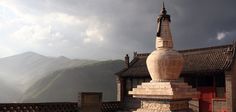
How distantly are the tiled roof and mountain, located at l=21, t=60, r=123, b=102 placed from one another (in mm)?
62384

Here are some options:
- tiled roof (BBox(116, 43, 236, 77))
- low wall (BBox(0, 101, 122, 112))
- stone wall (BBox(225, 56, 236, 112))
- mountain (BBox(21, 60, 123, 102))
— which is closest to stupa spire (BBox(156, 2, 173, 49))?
low wall (BBox(0, 101, 122, 112))

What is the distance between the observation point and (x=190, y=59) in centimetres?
3684

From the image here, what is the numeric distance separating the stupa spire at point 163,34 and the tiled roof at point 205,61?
2033 cm

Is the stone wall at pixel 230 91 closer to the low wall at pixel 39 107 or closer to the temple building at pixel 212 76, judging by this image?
the temple building at pixel 212 76

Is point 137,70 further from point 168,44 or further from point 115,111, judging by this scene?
point 168,44

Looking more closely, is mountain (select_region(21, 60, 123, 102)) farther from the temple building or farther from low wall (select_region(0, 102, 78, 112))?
low wall (select_region(0, 102, 78, 112))

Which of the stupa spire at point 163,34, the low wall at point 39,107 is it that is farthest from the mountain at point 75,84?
the stupa spire at point 163,34

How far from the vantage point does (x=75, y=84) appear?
12062 cm

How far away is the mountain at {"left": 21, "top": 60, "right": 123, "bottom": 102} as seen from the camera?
370 ft

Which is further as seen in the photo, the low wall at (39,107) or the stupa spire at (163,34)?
the low wall at (39,107)

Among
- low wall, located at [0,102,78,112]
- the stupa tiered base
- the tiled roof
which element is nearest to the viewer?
the stupa tiered base

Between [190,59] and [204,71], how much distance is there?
4.53 m

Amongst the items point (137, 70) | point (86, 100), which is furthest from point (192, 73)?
point (86, 100)

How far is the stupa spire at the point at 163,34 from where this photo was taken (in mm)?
12102
